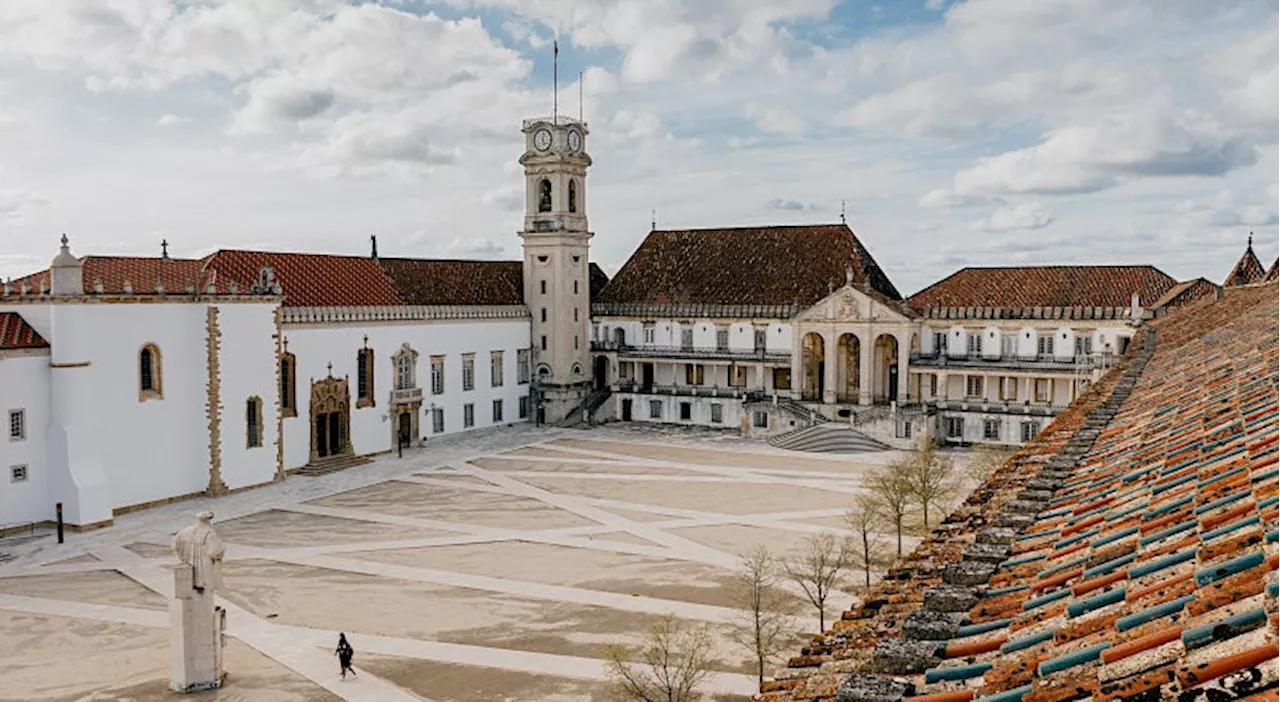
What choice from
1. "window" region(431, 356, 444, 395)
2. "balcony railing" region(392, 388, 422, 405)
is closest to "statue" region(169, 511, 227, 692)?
"balcony railing" region(392, 388, 422, 405)

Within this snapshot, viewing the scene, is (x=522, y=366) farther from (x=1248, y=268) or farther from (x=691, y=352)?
(x=1248, y=268)

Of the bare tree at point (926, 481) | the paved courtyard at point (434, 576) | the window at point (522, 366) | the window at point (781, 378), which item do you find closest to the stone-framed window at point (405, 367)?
the paved courtyard at point (434, 576)

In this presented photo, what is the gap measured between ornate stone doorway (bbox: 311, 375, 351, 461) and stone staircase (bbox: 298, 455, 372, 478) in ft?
1.46

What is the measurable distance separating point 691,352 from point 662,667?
44.6 metres

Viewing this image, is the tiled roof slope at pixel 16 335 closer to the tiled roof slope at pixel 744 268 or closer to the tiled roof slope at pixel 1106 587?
the tiled roof slope at pixel 744 268

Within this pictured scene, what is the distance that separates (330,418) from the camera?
54219mm

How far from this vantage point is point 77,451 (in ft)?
134

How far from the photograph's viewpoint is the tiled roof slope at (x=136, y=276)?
1710 inches

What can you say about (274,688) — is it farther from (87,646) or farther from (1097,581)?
(1097,581)

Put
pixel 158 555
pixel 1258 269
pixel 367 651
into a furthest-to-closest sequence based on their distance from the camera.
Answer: pixel 1258 269, pixel 158 555, pixel 367 651

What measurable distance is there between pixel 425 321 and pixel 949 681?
182 feet

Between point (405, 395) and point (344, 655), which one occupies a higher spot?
point (405, 395)

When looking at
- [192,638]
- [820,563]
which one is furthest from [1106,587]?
[192,638]

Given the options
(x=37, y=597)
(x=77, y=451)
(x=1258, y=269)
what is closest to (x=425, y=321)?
(x=77, y=451)
